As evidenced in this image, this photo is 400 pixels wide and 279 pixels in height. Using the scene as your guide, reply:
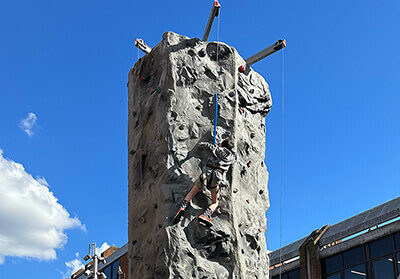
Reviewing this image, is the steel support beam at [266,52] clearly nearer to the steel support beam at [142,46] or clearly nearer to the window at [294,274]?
the steel support beam at [142,46]

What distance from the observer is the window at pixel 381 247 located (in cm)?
2173

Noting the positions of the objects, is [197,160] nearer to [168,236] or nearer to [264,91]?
[168,236]

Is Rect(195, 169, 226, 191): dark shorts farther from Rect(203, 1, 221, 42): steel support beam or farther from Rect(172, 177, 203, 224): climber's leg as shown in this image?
Rect(203, 1, 221, 42): steel support beam

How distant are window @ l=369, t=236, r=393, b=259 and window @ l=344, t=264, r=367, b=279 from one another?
0.65 metres

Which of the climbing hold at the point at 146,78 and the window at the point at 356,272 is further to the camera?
the window at the point at 356,272

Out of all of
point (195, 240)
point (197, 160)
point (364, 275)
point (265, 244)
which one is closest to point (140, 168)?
point (197, 160)

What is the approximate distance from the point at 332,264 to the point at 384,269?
270 cm

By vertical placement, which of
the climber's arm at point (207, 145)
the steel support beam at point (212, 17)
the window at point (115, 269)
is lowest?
the climber's arm at point (207, 145)

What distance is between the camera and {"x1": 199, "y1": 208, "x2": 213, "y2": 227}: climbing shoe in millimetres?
10586

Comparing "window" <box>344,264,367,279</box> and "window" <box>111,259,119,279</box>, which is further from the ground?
"window" <box>111,259,119,279</box>

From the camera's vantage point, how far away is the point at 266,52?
1322cm

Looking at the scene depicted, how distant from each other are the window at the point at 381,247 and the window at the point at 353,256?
1.56ft

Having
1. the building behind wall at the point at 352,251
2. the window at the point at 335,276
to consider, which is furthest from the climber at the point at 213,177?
the window at the point at 335,276

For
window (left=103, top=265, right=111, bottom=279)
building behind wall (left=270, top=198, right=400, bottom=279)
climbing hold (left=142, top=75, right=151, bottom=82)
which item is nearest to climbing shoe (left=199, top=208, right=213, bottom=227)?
climbing hold (left=142, top=75, right=151, bottom=82)
